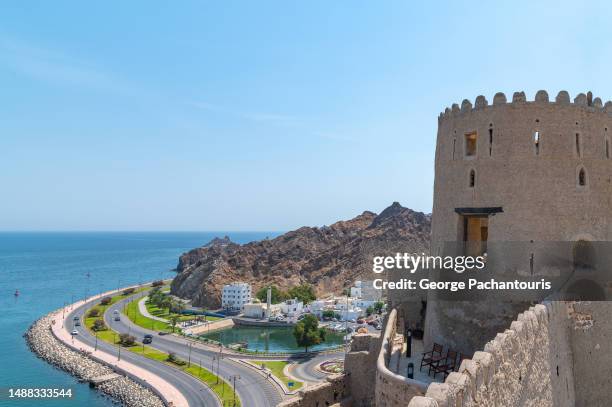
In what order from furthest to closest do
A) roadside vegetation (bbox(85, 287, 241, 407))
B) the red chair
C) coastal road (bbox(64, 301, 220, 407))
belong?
roadside vegetation (bbox(85, 287, 241, 407)), coastal road (bbox(64, 301, 220, 407)), the red chair

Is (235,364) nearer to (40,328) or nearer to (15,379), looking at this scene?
(15,379)

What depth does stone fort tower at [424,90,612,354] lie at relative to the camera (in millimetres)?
17375

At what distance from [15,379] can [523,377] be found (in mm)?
90472

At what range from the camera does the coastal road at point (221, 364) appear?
194 feet

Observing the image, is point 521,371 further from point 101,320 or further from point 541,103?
point 101,320

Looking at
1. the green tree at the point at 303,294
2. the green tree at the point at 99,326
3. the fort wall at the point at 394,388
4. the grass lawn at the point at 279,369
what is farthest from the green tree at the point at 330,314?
the fort wall at the point at 394,388

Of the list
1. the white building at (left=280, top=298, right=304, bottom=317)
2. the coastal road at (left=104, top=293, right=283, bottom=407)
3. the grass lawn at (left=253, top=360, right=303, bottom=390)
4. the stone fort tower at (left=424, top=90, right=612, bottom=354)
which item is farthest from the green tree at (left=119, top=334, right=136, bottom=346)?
the stone fort tower at (left=424, top=90, right=612, bottom=354)

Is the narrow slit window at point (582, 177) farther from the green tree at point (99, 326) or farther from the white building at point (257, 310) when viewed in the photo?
the green tree at point (99, 326)

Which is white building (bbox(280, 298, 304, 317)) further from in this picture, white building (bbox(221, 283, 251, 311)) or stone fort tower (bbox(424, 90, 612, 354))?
stone fort tower (bbox(424, 90, 612, 354))

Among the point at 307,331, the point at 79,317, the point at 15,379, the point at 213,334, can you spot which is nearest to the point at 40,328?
the point at 79,317

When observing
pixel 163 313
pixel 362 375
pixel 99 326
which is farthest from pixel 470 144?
pixel 163 313

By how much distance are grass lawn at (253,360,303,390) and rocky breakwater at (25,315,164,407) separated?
1781cm

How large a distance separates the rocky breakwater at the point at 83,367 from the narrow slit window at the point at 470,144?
56.5 m

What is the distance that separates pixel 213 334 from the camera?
10169 centimetres
